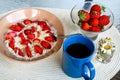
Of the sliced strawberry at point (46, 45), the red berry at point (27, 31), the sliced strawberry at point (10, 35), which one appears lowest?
the sliced strawberry at point (46, 45)

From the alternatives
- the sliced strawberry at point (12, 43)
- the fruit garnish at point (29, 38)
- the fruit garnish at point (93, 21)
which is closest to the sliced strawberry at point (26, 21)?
the fruit garnish at point (29, 38)

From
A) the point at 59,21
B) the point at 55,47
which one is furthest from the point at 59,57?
the point at 59,21

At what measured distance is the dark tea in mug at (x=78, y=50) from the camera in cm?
75

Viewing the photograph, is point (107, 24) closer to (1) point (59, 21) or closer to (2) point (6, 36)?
(1) point (59, 21)

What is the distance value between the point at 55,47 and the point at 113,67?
23 cm

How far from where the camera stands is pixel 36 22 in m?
0.97

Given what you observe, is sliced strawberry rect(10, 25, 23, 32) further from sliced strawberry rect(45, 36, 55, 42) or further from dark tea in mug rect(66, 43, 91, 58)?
dark tea in mug rect(66, 43, 91, 58)

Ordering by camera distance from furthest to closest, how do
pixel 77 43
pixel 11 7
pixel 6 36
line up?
1. pixel 11 7
2. pixel 6 36
3. pixel 77 43

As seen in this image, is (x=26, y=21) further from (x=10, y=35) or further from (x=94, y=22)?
(x=94, y=22)

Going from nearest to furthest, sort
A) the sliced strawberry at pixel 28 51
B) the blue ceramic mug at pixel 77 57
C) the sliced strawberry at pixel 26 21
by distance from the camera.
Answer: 1. the blue ceramic mug at pixel 77 57
2. the sliced strawberry at pixel 28 51
3. the sliced strawberry at pixel 26 21

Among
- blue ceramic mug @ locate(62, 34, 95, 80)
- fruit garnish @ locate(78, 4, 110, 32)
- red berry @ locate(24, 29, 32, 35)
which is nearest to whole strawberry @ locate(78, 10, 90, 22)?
fruit garnish @ locate(78, 4, 110, 32)

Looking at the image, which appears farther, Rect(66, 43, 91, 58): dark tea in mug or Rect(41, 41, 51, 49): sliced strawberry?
Rect(41, 41, 51, 49): sliced strawberry

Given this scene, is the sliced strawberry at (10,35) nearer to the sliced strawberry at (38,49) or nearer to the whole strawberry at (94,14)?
the sliced strawberry at (38,49)

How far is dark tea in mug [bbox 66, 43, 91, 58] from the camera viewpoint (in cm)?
75
